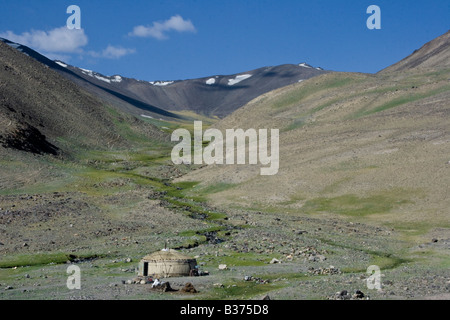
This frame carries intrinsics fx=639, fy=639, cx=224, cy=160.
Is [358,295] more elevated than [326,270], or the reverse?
[326,270]

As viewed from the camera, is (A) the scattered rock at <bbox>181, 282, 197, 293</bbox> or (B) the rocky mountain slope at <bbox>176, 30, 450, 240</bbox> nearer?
(A) the scattered rock at <bbox>181, 282, 197, 293</bbox>

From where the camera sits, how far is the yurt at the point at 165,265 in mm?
43281

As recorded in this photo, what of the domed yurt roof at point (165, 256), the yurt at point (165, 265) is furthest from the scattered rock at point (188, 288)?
the domed yurt roof at point (165, 256)

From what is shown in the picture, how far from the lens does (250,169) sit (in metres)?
110

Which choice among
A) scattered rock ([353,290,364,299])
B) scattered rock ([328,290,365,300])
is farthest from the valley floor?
scattered rock ([353,290,364,299])

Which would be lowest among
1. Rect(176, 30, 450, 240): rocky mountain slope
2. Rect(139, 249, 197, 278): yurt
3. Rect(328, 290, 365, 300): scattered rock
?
Rect(328, 290, 365, 300): scattered rock

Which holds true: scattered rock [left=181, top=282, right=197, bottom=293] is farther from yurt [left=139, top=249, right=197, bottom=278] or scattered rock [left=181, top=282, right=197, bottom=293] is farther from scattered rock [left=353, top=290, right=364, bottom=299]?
scattered rock [left=353, top=290, right=364, bottom=299]

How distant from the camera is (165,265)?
143 ft

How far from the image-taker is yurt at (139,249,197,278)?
4328 centimetres

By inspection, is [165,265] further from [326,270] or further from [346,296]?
[346,296]

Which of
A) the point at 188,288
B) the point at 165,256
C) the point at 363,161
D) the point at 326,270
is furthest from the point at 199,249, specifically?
the point at 363,161

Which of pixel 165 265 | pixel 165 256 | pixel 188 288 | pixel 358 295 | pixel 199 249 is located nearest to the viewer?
pixel 358 295

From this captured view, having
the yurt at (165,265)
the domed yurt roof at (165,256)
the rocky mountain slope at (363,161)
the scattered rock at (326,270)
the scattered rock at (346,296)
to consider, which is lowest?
the scattered rock at (346,296)

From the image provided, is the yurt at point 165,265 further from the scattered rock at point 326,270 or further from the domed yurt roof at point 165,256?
the scattered rock at point 326,270
